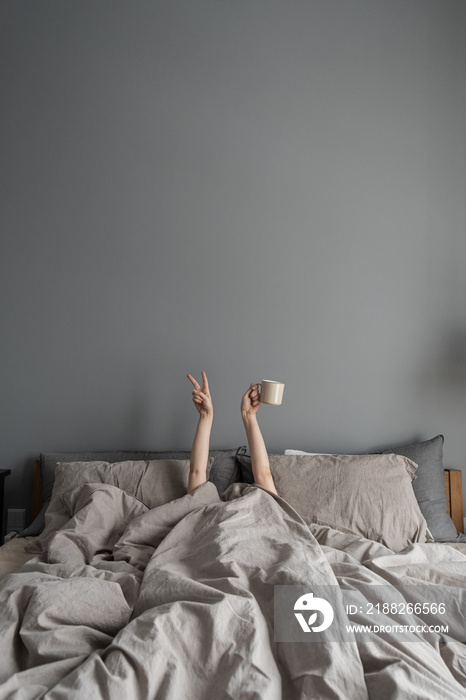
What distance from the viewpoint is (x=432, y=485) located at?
2605 mm

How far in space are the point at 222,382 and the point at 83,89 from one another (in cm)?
180

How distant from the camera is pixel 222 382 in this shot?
2889mm

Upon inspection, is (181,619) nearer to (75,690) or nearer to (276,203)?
(75,690)

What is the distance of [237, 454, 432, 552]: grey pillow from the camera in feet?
7.48

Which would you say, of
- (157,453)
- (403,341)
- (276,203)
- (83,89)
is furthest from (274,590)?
(83,89)

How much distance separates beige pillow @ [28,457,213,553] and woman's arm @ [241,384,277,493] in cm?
32

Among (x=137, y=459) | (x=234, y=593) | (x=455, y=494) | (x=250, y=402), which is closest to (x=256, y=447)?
(x=250, y=402)

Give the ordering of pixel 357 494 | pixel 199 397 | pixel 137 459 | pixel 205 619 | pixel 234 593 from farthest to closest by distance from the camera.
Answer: pixel 137 459 < pixel 199 397 < pixel 357 494 < pixel 234 593 < pixel 205 619

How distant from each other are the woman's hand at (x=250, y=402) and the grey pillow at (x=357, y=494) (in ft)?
0.82

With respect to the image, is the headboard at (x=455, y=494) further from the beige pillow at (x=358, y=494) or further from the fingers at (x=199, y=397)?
the fingers at (x=199, y=397)

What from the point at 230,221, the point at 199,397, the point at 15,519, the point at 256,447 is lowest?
the point at 15,519

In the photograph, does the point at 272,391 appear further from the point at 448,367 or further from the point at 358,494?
the point at 448,367

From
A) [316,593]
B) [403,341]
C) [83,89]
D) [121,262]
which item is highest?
[83,89]

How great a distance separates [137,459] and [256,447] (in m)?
0.68
